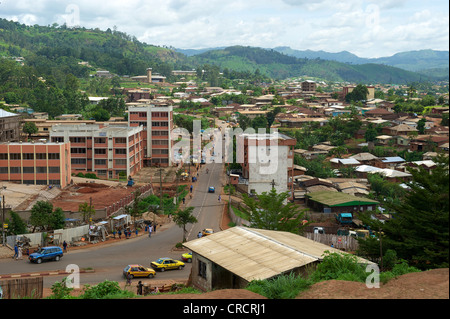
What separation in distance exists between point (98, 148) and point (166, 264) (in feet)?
64.5

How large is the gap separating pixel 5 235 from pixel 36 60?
3731 inches

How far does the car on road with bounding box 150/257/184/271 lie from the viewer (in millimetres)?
17547

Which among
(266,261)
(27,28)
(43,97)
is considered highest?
(27,28)

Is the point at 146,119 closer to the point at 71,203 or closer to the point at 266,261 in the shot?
the point at 71,203

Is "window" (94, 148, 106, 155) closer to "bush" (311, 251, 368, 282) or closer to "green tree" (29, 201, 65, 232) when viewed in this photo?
"green tree" (29, 201, 65, 232)

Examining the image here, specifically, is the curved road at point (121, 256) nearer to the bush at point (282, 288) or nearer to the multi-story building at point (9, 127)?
the bush at point (282, 288)

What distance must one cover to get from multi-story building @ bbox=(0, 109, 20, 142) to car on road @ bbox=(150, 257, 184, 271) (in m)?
25.7

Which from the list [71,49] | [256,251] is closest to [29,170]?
[256,251]

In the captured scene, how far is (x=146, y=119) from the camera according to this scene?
41.0m

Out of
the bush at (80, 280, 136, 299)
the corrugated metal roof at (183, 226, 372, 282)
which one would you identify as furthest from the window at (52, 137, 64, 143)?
the bush at (80, 280, 136, 299)

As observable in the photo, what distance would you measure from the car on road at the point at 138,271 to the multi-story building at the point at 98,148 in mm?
19418

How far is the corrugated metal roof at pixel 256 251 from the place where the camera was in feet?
34.7

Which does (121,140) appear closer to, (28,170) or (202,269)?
(28,170)
